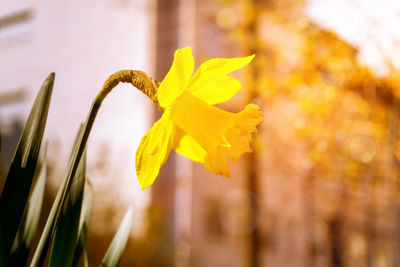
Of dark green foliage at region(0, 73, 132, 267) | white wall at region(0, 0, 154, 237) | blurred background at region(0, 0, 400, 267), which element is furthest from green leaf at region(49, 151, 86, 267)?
white wall at region(0, 0, 154, 237)

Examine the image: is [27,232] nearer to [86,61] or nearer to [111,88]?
[111,88]

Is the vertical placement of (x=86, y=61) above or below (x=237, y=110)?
above

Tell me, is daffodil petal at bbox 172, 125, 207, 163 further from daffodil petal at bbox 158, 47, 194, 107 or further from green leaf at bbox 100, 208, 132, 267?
green leaf at bbox 100, 208, 132, 267

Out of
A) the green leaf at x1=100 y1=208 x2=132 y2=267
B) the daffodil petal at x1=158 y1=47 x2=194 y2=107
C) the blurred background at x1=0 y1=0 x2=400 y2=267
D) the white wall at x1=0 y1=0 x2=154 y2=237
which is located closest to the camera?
the daffodil petal at x1=158 y1=47 x2=194 y2=107

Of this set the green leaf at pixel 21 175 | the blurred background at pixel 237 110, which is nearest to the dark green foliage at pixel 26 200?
the green leaf at pixel 21 175

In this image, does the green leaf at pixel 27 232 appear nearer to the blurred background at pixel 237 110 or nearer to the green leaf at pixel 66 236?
the green leaf at pixel 66 236

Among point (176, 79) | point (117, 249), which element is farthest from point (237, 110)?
point (176, 79)
